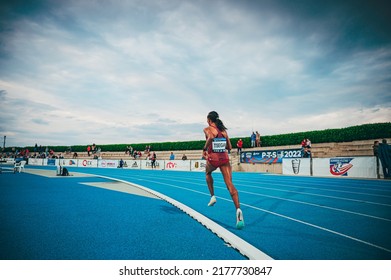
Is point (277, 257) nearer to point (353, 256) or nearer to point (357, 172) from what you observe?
point (353, 256)

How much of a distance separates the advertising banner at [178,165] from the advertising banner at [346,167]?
45.3 feet

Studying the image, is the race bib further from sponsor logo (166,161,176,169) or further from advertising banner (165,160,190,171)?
sponsor logo (166,161,176,169)

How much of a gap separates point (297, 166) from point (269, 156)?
14.4ft

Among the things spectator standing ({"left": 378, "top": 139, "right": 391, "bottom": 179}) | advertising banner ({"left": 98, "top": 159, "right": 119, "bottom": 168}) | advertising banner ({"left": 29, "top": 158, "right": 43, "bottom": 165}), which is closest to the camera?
spectator standing ({"left": 378, "top": 139, "right": 391, "bottom": 179})

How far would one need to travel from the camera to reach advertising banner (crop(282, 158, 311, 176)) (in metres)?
17.8

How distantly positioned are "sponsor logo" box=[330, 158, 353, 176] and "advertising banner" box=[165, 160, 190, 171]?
14721 millimetres

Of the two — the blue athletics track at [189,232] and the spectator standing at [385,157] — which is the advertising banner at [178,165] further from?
the blue athletics track at [189,232]

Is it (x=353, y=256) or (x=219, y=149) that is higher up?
(x=219, y=149)

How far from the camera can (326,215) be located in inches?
204

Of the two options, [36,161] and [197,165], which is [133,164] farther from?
[36,161]

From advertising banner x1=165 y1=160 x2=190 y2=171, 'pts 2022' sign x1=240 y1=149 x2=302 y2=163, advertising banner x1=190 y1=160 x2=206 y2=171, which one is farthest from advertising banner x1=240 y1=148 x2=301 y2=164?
advertising banner x1=165 y1=160 x2=190 y2=171

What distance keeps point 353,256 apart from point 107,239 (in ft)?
11.1

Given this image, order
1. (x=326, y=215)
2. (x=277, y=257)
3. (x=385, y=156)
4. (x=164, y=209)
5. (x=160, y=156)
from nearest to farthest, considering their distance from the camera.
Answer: (x=277, y=257), (x=326, y=215), (x=164, y=209), (x=385, y=156), (x=160, y=156)

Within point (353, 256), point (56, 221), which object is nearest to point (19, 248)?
point (56, 221)
